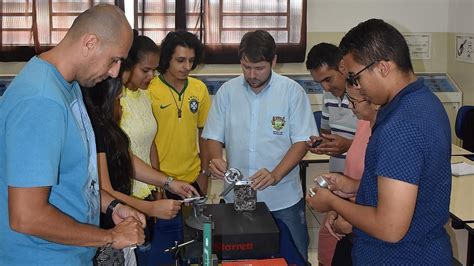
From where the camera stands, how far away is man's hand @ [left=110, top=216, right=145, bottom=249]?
146 centimetres

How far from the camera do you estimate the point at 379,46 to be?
1491mm

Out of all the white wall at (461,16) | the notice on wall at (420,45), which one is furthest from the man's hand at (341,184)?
the notice on wall at (420,45)

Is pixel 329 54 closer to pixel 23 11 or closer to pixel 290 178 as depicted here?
pixel 290 178

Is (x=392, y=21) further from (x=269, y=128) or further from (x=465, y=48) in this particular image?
(x=269, y=128)

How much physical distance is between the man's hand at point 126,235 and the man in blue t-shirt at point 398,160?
1.95 ft

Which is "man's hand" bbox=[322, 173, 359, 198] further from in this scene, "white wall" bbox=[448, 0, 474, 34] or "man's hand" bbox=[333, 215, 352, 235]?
"white wall" bbox=[448, 0, 474, 34]

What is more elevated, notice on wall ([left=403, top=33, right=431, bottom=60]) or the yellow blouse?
notice on wall ([left=403, top=33, right=431, bottom=60])

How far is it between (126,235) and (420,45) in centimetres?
448

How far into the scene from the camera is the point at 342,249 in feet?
7.23

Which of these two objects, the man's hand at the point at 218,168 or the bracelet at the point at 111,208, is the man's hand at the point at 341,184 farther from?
the bracelet at the point at 111,208

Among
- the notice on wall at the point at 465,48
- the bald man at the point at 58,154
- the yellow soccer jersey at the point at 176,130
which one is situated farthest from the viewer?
the notice on wall at the point at 465,48

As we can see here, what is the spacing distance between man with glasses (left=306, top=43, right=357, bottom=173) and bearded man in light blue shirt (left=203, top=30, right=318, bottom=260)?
122 mm

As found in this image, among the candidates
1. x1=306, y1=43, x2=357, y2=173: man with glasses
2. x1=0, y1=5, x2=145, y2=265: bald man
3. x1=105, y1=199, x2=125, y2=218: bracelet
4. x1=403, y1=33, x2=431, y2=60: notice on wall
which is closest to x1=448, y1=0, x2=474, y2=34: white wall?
x1=403, y1=33, x2=431, y2=60: notice on wall

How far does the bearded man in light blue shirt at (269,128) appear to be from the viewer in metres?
2.57
